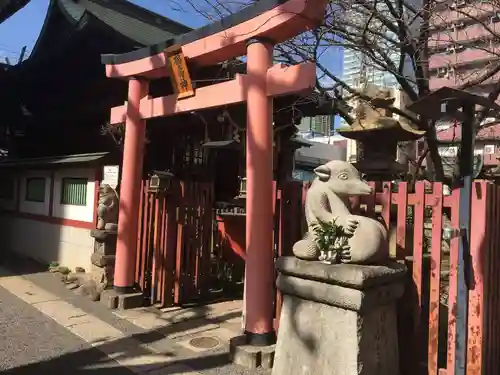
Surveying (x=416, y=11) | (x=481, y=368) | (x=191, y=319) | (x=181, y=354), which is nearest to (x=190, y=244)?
(x=191, y=319)

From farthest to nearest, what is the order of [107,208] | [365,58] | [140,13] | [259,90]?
[140,13] → [107,208] → [365,58] → [259,90]

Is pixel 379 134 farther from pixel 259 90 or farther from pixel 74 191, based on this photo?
pixel 74 191

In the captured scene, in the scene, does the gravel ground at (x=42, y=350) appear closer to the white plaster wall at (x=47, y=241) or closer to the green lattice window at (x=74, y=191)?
the white plaster wall at (x=47, y=241)

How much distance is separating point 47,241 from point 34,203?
4.32 ft

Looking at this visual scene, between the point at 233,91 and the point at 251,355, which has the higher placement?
the point at 233,91

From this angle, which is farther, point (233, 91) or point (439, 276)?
point (233, 91)

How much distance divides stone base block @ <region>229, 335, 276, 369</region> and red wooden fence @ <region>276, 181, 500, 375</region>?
1.33 meters

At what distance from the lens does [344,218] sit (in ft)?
12.9

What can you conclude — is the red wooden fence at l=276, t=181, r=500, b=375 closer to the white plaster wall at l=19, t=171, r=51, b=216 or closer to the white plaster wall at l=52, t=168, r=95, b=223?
the white plaster wall at l=52, t=168, r=95, b=223

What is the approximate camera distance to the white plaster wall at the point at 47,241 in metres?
8.73

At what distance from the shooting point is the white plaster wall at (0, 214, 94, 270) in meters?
8.73

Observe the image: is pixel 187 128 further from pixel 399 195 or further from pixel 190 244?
pixel 399 195

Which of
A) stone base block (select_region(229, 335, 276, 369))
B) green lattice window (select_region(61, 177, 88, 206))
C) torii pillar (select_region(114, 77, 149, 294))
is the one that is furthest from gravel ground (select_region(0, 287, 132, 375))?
green lattice window (select_region(61, 177, 88, 206))

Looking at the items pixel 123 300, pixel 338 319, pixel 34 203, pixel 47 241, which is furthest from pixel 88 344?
pixel 34 203
